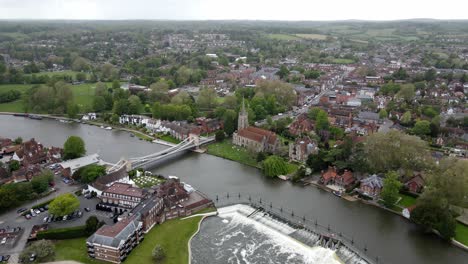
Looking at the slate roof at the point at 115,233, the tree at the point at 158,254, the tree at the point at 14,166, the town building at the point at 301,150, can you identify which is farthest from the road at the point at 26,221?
the town building at the point at 301,150

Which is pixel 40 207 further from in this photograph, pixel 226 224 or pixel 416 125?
pixel 416 125

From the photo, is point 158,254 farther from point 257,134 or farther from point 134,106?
point 134,106

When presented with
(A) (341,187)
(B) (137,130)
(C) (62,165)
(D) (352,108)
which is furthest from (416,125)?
(C) (62,165)

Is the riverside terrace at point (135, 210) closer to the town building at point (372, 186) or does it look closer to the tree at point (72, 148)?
the tree at point (72, 148)

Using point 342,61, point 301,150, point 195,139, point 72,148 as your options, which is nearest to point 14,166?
point 72,148

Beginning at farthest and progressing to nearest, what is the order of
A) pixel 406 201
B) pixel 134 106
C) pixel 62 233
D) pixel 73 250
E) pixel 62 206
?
pixel 134 106, pixel 406 201, pixel 62 206, pixel 62 233, pixel 73 250
